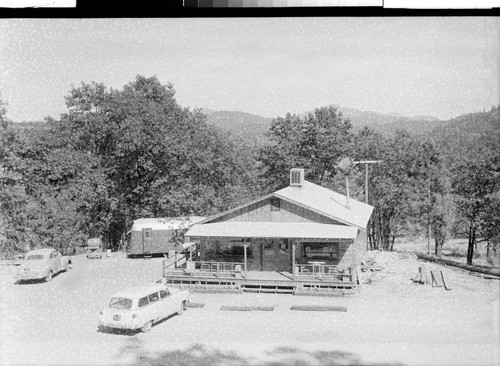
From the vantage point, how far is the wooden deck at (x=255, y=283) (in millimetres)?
12859

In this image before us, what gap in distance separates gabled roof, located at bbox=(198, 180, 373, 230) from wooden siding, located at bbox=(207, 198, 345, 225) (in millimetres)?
205

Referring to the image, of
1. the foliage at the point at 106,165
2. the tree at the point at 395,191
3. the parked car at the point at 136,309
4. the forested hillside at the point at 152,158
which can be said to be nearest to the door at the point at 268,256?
the forested hillside at the point at 152,158

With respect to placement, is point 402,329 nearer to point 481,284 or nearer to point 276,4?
point 481,284

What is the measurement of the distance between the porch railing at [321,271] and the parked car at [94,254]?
5230 mm

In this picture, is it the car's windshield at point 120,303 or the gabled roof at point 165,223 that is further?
the gabled roof at point 165,223

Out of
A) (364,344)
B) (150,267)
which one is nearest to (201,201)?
(150,267)

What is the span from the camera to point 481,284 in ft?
37.4

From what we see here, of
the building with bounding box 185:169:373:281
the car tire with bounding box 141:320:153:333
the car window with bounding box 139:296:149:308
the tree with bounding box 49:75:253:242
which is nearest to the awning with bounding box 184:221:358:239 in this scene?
the building with bounding box 185:169:373:281

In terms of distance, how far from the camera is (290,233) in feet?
43.5

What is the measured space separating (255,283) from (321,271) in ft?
6.79

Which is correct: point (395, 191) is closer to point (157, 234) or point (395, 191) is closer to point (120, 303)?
point (157, 234)

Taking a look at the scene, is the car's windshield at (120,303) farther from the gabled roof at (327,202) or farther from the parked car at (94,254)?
the gabled roof at (327,202)

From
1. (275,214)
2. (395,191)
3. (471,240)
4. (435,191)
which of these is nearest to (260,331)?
(275,214)

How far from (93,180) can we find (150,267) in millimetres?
3390
